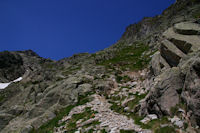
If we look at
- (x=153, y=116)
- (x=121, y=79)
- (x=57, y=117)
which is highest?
(x=121, y=79)

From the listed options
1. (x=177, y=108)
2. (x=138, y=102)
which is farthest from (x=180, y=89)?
(x=138, y=102)

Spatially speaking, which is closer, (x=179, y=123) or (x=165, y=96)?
(x=179, y=123)

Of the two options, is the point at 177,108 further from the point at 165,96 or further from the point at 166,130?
the point at 166,130

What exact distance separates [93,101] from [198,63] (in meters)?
12.8

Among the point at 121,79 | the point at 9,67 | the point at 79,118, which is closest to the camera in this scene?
the point at 79,118

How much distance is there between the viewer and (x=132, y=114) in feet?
42.5

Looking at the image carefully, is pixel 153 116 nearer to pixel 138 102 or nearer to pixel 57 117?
pixel 138 102

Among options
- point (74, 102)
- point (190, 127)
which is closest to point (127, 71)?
point (74, 102)

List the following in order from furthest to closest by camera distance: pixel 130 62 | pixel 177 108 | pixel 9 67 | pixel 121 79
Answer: pixel 9 67 < pixel 130 62 < pixel 121 79 < pixel 177 108

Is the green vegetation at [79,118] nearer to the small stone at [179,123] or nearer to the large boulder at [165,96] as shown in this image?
the large boulder at [165,96]

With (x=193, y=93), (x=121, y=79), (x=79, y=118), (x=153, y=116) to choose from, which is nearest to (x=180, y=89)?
(x=193, y=93)

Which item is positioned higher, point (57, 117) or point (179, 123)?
point (57, 117)

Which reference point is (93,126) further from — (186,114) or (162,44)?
(162,44)

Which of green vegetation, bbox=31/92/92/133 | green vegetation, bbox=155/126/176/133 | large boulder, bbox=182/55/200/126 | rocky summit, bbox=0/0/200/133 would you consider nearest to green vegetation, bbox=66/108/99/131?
rocky summit, bbox=0/0/200/133
